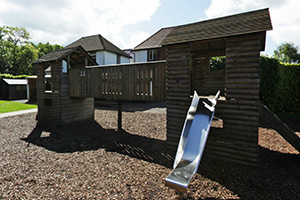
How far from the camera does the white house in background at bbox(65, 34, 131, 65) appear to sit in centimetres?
2661

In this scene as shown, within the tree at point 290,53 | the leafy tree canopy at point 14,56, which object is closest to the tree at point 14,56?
the leafy tree canopy at point 14,56

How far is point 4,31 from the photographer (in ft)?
160

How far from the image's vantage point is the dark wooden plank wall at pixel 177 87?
21.3ft

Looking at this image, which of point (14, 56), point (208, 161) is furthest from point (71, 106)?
point (14, 56)

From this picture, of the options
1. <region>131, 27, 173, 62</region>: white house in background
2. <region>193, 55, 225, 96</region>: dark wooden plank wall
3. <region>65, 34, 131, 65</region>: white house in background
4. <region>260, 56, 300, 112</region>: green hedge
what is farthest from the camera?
<region>131, 27, 173, 62</region>: white house in background

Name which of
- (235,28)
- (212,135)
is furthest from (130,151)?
(235,28)

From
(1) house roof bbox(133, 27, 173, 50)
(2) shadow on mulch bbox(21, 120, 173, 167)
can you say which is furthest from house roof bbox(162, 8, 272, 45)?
(1) house roof bbox(133, 27, 173, 50)

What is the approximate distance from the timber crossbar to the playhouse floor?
92.1 inches

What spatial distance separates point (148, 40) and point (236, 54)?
26.0 m

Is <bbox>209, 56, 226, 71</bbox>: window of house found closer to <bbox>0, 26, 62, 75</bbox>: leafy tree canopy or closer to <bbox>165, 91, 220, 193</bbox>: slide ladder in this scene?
<bbox>165, 91, 220, 193</bbox>: slide ladder

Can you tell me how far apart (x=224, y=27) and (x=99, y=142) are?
722 cm

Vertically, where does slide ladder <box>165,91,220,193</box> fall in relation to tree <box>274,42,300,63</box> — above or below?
below

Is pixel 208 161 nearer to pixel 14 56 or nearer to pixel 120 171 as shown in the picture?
pixel 120 171

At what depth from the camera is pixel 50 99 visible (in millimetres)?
11758
